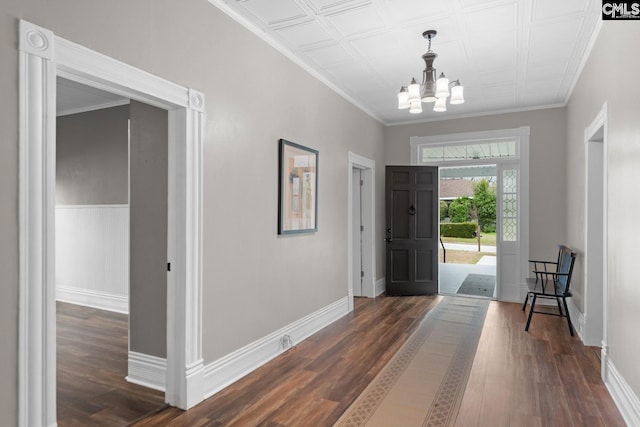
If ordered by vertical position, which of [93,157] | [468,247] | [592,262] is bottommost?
[468,247]

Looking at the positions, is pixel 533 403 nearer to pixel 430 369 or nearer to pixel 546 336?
pixel 430 369

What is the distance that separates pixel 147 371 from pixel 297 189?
201cm

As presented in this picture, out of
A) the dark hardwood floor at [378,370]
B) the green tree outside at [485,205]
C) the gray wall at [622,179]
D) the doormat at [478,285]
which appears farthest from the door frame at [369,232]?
the green tree outside at [485,205]

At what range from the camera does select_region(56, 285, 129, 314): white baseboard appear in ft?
16.3

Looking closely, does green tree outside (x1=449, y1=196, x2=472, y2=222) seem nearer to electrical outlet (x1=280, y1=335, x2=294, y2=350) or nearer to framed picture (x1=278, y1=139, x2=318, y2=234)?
framed picture (x1=278, y1=139, x2=318, y2=234)

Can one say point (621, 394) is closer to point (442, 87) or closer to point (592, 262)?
point (592, 262)

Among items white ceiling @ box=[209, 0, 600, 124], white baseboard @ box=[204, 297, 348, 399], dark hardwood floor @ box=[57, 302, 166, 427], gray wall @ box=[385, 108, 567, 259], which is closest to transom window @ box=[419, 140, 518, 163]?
gray wall @ box=[385, 108, 567, 259]

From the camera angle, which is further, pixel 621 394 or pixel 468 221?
pixel 468 221

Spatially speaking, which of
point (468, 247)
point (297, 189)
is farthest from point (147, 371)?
point (468, 247)

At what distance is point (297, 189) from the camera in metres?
3.85

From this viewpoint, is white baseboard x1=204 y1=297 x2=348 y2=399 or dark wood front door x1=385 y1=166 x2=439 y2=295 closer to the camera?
white baseboard x1=204 y1=297 x2=348 y2=399

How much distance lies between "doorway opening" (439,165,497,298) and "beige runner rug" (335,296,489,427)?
475 cm

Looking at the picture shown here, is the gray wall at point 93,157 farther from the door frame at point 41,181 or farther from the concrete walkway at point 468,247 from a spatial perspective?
the concrete walkway at point 468,247

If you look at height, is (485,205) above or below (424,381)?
above
